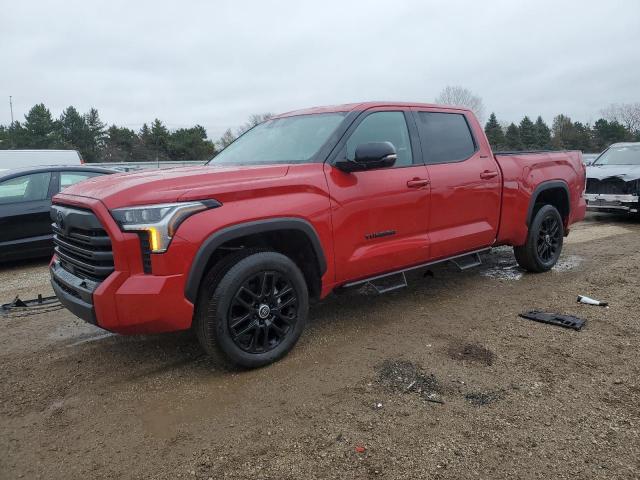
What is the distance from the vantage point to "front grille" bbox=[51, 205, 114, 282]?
306cm

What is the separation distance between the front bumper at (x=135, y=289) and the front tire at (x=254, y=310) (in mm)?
241

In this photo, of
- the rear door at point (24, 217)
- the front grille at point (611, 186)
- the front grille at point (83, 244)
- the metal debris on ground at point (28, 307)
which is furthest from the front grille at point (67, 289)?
the front grille at point (611, 186)

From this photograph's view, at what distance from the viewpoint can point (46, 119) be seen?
131 ft

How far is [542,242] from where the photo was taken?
19.3 ft

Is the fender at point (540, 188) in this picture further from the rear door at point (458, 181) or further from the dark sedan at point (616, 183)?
the dark sedan at point (616, 183)

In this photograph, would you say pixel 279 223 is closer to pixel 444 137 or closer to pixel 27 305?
pixel 444 137

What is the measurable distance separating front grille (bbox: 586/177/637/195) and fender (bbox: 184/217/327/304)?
9.19 meters

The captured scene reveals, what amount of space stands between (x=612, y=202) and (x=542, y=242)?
5.84m

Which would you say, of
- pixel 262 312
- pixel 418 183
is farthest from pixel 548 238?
pixel 262 312

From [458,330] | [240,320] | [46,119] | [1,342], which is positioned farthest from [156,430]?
[46,119]

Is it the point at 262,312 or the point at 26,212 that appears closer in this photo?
the point at 262,312

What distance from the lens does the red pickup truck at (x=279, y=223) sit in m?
3.02

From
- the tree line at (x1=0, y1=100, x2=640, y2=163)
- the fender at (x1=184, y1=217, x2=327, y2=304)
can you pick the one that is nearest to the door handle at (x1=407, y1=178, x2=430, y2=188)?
the fender at (x1=184, y1=217, x2=327, y2=304)

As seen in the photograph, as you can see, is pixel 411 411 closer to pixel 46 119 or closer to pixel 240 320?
pixel 240 320
